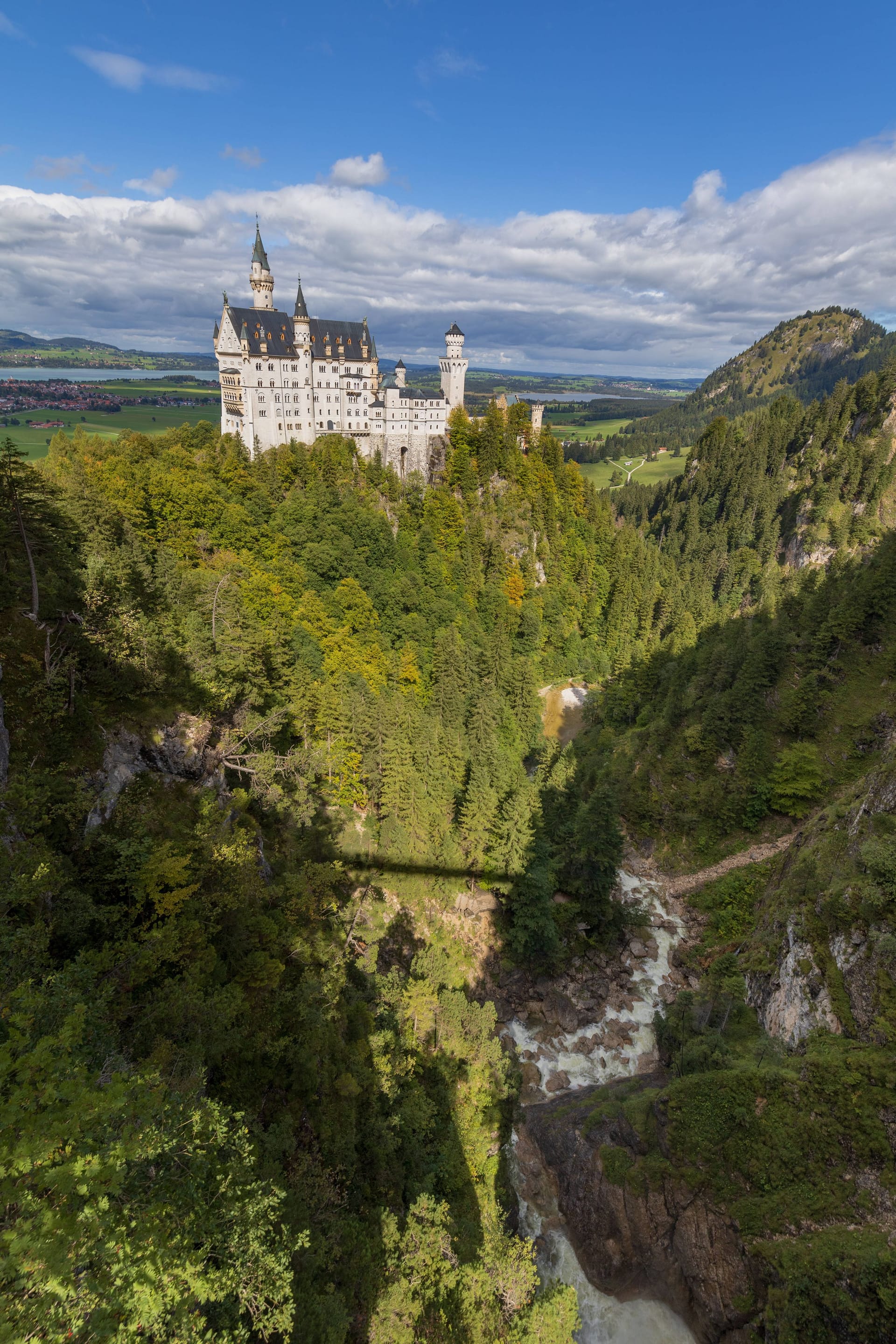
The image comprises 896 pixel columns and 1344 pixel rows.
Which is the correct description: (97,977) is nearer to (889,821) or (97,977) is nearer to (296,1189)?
(296,1189)

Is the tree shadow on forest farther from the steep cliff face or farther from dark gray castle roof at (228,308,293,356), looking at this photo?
dark gray castle roof at (228,308,293,356)

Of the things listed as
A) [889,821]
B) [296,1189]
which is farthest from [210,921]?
[889,821]

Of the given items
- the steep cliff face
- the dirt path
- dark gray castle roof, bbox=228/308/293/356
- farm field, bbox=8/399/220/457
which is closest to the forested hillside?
the steep cliff face

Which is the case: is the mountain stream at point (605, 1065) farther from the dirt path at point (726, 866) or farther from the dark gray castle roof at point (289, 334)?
the dark gray castle roof at point (289, 334)

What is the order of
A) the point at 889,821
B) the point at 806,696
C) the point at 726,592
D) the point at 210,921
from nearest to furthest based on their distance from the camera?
the point at 210,921 < the point at 889,821 < the point at 806,696 < the point at 726,592

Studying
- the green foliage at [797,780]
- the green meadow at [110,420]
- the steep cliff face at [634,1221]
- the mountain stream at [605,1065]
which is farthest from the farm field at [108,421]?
the green foliage at [797,780]

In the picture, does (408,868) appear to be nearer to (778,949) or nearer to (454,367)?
(778,949)
